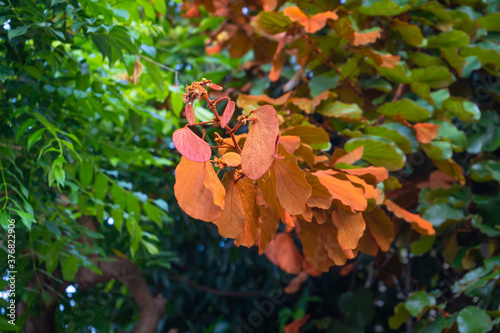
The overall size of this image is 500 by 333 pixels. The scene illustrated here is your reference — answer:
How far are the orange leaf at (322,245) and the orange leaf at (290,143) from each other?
12cm

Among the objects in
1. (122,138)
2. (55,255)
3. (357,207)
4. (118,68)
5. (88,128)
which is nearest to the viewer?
(357,207)

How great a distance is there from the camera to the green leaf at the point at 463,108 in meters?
1.07

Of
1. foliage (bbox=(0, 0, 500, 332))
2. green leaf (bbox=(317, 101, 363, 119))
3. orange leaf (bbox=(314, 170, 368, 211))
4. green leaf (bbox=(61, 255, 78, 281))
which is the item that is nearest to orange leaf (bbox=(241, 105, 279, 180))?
foliage (bbox=(0, 0, 500, 332))

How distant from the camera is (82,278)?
1.28m

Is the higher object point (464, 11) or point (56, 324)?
point (464, 11)

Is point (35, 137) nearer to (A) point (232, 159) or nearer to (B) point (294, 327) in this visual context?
(A) point (232, 159)

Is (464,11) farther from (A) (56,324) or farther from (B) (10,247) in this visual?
Answer: (A) (56,324)

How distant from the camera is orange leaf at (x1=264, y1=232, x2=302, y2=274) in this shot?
3.36 ft

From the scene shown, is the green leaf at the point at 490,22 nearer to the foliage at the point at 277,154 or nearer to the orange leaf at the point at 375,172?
the foliage at the point at 277,154

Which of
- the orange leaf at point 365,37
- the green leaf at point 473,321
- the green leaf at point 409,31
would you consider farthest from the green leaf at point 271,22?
the green leaf at point 473,321

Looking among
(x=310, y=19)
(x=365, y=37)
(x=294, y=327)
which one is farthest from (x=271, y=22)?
(x=294, y=327)

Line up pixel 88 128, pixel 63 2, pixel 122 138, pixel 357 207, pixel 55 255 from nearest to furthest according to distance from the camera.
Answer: pixel 357 207, pixel 63 2, pixel 55 255, pixel 88 128, pixel 122 138

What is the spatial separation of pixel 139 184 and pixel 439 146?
Answer: 87 centimetres

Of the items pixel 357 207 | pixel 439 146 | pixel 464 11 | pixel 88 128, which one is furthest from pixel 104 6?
pixel 464 11
